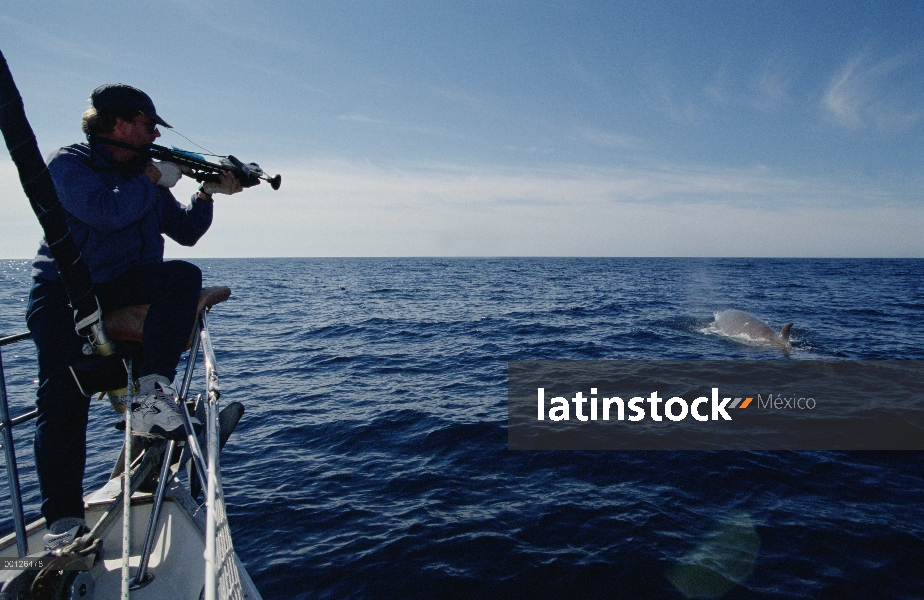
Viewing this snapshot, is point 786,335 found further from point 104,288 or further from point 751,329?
point 104,288

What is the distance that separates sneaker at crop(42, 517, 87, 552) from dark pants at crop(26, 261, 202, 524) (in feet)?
0.11

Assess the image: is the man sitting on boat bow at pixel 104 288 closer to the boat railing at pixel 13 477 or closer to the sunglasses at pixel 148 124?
the sunglasses at pixel 148 124

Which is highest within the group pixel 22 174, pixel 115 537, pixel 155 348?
pixel 22 174

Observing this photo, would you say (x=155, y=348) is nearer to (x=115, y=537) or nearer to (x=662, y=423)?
(x=115, y=537)

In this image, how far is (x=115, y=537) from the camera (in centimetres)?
335

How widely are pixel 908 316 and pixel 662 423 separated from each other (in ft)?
79.1

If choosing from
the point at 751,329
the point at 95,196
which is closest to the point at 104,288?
the point at 95,196

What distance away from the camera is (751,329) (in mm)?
19734

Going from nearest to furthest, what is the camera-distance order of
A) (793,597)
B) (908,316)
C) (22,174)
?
(22,174) < (793,597) < (908,316)

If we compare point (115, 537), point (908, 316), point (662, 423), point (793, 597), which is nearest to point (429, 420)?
point (662, 423)

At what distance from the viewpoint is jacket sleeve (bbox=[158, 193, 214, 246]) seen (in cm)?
366

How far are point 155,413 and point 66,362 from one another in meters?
0.70

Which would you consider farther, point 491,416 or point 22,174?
point 491,416

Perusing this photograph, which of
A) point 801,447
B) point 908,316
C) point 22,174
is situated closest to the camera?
point 22,174
